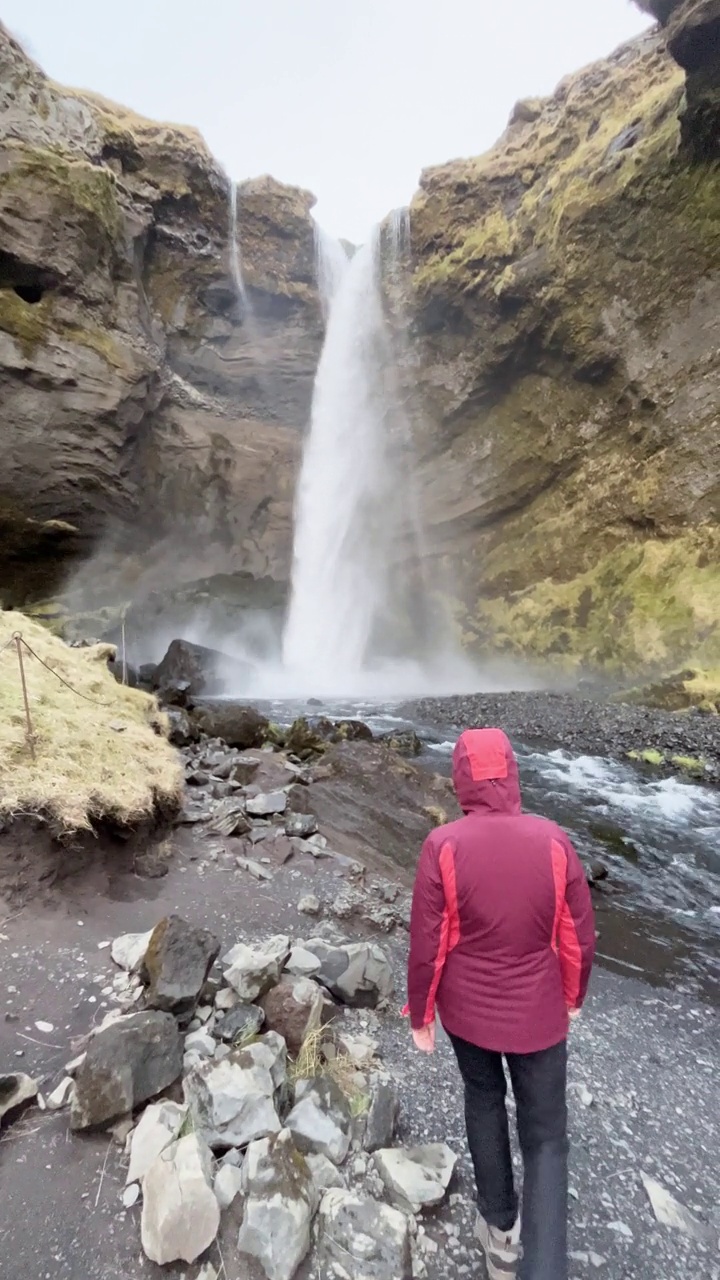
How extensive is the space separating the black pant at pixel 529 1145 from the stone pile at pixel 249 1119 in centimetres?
32

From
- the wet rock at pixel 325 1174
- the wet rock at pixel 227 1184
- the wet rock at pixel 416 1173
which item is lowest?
the wet rock at pixel 416 1173

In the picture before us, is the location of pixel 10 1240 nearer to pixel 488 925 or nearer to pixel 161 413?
pixel 488 925

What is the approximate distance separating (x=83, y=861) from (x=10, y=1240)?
2407 mm

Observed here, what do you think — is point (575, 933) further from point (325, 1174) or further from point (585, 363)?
point (585, 363)

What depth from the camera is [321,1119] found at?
2.56 m

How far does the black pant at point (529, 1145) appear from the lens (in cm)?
212

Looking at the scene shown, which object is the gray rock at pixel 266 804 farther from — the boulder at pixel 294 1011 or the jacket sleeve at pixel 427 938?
the jacket sleeve at pixel 427 938

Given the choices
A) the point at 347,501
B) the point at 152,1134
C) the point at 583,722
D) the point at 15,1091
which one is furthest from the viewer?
the point at 347,501

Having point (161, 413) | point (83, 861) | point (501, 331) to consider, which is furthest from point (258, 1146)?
point (501, 331)

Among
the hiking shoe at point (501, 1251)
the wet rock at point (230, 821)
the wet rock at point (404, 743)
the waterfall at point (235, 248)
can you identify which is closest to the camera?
the hiking shoe at point (501, 1251)

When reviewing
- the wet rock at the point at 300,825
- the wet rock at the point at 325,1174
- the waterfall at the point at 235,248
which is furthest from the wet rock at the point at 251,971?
the waterfall at the point at 235,248

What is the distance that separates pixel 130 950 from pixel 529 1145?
7.88 ft

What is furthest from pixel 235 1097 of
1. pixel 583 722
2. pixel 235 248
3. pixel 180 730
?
pixel 235 248

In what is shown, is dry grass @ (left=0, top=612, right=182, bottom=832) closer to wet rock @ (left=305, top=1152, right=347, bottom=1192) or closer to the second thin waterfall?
wet rock @ (left=305, top=1152, right=347, bottom=1192)
